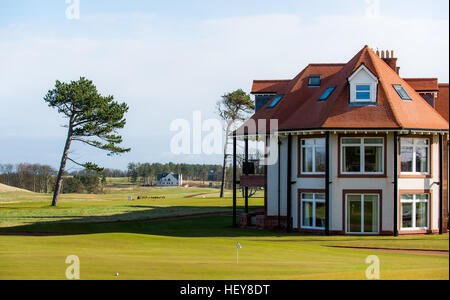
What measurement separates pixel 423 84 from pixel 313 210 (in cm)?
1046

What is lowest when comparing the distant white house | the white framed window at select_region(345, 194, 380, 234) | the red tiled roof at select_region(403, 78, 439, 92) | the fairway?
the fairway

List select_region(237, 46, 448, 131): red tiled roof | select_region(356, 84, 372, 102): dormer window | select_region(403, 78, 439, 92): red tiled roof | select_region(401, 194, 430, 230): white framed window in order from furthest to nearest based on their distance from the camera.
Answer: select_region(403, 78, 439, 92): red tiled roof
select_region(356, 84, 372, 102): dormer window
select_region(401, 194, 430, 230): white framed window
select_region(237, 46, 448, 131): red tiled roof

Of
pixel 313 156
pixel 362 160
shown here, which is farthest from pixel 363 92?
pixel 313 156

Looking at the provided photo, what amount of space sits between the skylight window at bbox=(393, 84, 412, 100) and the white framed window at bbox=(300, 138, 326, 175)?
5083 mm

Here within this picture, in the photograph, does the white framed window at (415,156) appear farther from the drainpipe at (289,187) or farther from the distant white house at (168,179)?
the distant white house at (168,179)

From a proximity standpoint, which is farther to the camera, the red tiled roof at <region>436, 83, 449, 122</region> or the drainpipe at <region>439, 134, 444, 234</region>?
the red tiled roof at <region>436, 83, 449, 122</region>

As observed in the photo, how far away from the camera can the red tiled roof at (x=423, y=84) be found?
110 ft

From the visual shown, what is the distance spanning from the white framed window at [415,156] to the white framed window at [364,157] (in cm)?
120

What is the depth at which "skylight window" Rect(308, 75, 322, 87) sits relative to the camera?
34781 mm

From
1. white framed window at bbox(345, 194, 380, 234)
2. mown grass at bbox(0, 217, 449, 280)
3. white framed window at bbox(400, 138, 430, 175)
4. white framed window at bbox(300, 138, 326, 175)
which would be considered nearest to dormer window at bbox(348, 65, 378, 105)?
white framed window at bbox(400, 138, 430, 175)

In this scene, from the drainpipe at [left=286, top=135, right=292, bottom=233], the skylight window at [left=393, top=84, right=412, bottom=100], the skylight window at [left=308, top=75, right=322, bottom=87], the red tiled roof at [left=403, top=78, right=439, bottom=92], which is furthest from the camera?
the skylight window at [left=308, top=75, right=322, bottom=87]

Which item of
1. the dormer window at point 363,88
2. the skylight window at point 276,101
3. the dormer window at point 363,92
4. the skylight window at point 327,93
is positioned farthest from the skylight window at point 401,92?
the skylight window at point 276,101

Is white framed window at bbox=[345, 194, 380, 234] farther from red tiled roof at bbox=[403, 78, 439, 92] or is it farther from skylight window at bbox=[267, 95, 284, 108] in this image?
red tiled roof at bbox=[403, 78, 439, 92]
